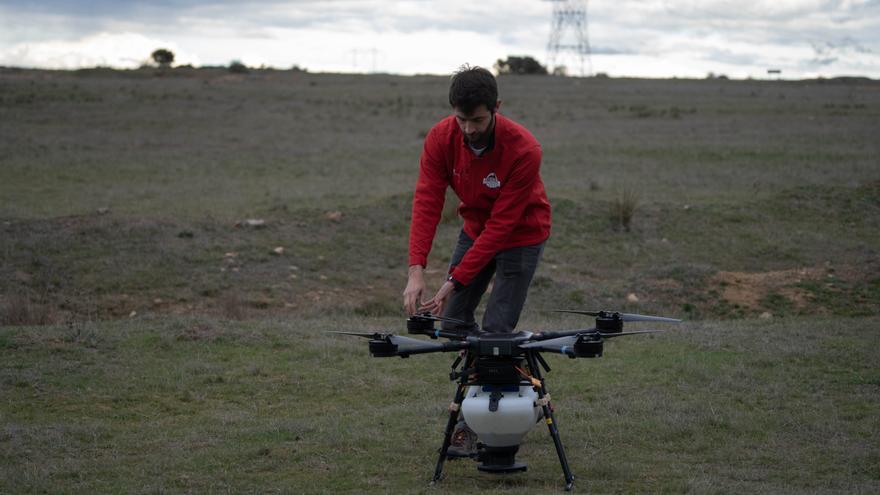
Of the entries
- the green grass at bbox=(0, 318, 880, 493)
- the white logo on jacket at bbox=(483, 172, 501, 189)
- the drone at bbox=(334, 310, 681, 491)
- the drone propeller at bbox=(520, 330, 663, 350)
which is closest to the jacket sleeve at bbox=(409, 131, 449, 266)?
the white logo on jacket at bbox=(483, 172, 501, 189)

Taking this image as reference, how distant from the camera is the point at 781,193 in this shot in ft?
56.6

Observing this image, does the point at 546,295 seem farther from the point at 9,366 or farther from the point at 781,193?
the point at 781,193

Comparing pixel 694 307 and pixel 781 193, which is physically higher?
pixel 781 193

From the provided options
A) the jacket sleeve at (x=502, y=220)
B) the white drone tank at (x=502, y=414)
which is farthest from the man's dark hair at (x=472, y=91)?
the white drone tank at (x=502, y=414)

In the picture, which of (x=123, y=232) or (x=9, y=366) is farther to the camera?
(x=123, y=232)

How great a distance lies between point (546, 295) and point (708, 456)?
627cm

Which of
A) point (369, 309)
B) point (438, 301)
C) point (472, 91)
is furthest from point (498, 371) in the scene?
point (369, 309)

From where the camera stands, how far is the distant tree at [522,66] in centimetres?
7112

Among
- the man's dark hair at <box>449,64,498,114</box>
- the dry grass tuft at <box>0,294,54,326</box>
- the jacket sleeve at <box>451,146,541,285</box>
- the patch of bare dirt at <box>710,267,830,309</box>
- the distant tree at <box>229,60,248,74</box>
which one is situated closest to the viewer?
the man's dark hair at <box>449,64,498,114</box>

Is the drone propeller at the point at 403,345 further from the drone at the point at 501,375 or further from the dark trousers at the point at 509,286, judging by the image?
the dark trousers at the point at 509,286

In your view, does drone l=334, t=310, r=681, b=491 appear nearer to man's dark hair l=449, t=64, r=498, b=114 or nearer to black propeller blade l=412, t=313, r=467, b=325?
black propeller blade l=412, t=313, r=467, b=325

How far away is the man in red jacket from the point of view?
481 centimetres

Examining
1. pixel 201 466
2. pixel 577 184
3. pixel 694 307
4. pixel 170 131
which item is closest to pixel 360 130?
pixel 170 131

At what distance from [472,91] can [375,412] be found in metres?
2.77
